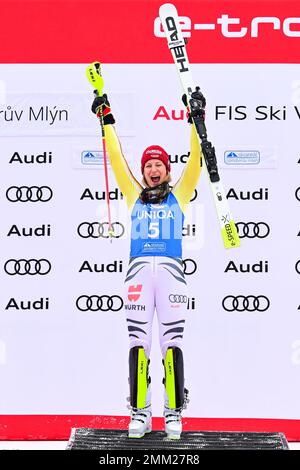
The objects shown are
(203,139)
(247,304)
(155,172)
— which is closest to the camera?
(203,139)

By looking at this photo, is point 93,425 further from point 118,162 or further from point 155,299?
point 118,162

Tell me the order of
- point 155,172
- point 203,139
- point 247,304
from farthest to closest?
point 247,304 < point 155,172 < point 203,139

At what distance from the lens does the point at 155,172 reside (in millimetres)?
4719

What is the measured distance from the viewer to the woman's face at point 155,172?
15.5 feet

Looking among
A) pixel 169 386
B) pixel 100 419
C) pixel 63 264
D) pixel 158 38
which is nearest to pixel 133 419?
pixel 169 386

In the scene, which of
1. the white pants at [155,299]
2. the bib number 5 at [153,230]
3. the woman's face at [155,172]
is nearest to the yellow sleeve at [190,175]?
the woman's face at [155,172]

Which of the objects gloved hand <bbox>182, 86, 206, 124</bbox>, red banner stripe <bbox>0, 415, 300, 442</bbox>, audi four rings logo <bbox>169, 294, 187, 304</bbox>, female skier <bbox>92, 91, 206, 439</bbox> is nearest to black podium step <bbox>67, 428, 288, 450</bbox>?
female skier <bbox>92, 91, 206, 439</bbox>

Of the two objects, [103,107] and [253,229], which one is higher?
[103,107]

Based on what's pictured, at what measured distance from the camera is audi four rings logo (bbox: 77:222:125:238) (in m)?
5.49

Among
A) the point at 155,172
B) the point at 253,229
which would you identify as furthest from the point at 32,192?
the point at 253,229

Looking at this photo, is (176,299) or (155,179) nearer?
(176,299)

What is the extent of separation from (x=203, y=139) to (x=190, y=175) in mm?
235

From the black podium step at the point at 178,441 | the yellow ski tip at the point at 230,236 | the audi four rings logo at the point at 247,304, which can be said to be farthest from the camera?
the audi four rings logo at the point at 247,304

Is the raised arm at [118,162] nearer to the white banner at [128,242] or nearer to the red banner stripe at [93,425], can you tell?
the white banner at [128,242]
